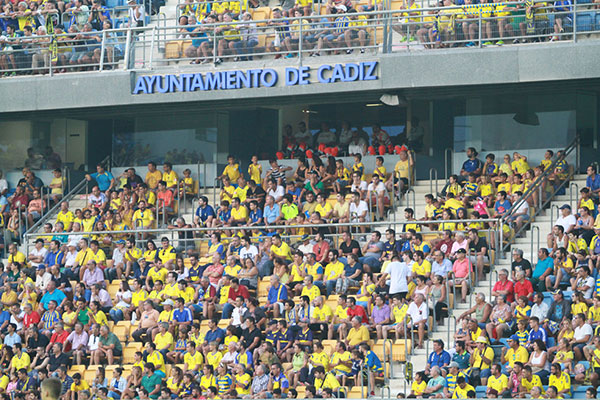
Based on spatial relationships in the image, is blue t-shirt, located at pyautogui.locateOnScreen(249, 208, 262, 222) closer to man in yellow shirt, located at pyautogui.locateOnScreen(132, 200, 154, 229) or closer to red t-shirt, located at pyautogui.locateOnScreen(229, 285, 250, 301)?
man in yellow shirt, located at pyautogui.locateOnScreen(132, 200, 154, 229)

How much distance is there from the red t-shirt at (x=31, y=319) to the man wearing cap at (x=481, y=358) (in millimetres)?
8695

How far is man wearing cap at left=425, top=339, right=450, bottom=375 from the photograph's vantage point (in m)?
19.9

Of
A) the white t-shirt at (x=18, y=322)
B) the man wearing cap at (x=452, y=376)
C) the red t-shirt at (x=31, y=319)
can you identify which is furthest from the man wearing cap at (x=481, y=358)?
the white t-shirt at (x=18, y=322)

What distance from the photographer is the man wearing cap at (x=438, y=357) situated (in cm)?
1986

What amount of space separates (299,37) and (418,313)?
6985mm

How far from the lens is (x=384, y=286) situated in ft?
73.1

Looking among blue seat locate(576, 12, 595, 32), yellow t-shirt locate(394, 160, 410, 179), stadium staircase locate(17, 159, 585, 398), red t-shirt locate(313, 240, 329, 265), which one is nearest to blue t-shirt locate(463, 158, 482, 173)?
stadium staircase locate(17, 159, 585, 398)

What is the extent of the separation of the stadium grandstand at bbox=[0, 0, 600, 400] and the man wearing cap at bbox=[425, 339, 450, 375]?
0.14ft

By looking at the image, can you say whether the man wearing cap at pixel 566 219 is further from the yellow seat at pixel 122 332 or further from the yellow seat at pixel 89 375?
the yellow seat at pixel 89 375

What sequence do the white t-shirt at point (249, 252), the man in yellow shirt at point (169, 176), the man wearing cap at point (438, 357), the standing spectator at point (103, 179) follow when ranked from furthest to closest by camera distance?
the standing spectator at point (103, 179) → the man in yellow shirt at point (169, 176) → the white t-shirt at point (249, 252) → the man wearing cap at point (438, 357)

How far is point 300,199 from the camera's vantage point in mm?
26219

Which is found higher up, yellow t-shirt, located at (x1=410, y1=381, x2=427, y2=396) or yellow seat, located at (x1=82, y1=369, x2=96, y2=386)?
yellow t-shirt, located at (x1=410, y1=381, x2=427, y2=396)

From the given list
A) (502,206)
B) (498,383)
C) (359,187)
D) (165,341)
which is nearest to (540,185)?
(502,206)

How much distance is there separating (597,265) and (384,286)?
3.51m
